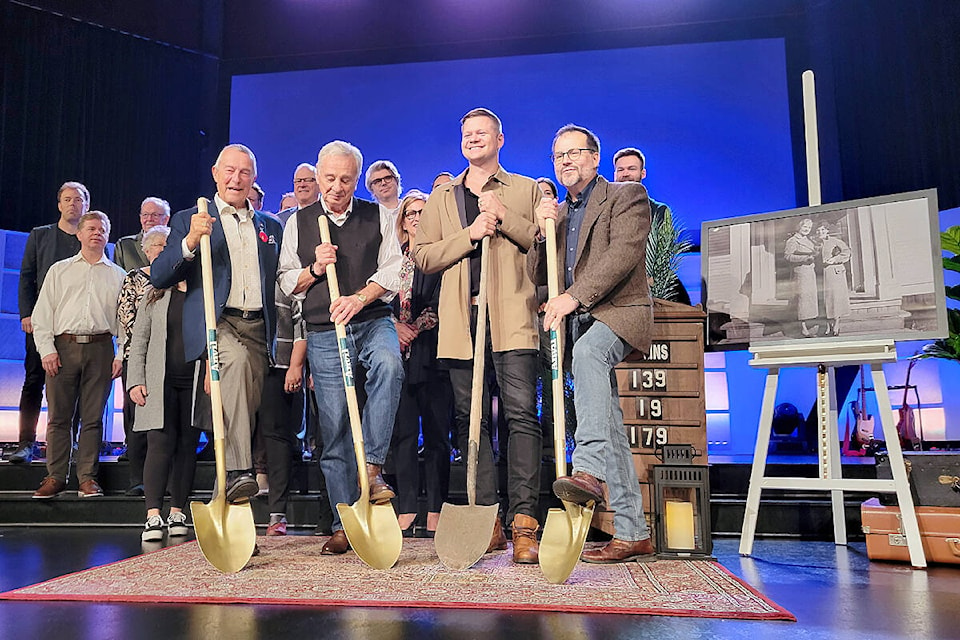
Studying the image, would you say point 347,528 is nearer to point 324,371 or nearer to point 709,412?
point 324,371

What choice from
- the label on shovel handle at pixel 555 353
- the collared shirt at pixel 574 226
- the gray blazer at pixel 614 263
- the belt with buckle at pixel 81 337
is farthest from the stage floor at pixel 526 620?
the belt with buckle at pixel 81 337

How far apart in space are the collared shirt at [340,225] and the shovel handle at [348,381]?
15 cm

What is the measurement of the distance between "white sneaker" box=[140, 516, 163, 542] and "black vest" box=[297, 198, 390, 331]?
4.04 feet

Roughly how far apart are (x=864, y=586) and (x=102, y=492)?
12.3ft

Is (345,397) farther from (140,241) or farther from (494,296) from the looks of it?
(140,241)

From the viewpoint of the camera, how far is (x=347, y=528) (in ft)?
8.47

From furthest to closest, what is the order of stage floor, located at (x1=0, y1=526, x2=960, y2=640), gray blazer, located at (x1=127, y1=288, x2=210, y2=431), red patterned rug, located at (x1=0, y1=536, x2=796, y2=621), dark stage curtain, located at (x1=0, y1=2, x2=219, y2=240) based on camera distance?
dark stage curtain, located at (x1=0, y1=2, x2=219, y2=240) < gray blazer, located at (x1=127, y1=288, x2=210, y2=431) < red patterned rug, located at (x1=0, y1=536, x2=796, y2=621) < stage floor, located at (x1=0, y1=526, x2=960, y2=640)

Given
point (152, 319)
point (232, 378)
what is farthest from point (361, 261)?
point (152, 319)

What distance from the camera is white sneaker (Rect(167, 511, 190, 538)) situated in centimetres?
359

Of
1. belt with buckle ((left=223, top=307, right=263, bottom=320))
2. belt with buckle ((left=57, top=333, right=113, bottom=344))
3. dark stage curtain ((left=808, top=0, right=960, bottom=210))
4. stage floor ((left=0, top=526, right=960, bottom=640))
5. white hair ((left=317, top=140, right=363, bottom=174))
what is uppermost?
dark stage curtain ((left=808, top=0, right=960, bottom=210))

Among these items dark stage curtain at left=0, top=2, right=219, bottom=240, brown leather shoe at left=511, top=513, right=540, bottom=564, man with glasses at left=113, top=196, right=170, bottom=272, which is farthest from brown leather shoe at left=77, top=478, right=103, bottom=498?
dark stage curtain at left=0, top=2, right=219, bottom=240

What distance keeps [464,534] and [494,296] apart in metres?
0.87

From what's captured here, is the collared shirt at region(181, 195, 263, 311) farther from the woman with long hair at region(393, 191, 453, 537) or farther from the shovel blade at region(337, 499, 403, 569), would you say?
the shovel blade at region(337, 499, 403, 569)

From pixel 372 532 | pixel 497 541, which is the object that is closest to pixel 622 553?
pixel 497 541
